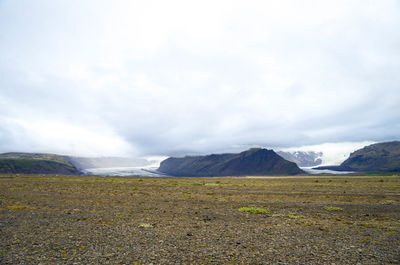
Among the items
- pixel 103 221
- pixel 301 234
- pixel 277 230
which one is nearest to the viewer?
pixel 301 234

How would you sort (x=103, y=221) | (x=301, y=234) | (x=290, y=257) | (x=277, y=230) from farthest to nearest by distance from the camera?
1. (x=103, y=221)
2. (x=277, y=230)
3. (x=301, y=234)
4. (x=290, y=257)

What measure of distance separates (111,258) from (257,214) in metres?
14.2

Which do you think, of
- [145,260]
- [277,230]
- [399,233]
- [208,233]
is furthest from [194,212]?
[399,233]

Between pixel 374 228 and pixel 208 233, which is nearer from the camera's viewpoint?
pixel 208 233

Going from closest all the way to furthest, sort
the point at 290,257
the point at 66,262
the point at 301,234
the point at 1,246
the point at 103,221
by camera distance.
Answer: the point at 66,262 → the point at 290,257 → the point at 1,246 → the point at 301,234 → the point at 103,221

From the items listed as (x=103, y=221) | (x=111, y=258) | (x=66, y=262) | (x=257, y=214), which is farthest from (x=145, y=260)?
(x=257, y=214)

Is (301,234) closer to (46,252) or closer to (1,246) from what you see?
(46,252)

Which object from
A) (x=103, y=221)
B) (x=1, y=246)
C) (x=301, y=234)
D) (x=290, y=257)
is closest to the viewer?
(x=290, y=257)

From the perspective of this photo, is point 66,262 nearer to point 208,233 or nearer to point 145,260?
point 145,260

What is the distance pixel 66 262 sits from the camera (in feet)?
30.5

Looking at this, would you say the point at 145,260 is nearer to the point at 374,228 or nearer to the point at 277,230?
the point at 277,230

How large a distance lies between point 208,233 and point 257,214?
313 inches

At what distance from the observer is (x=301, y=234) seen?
45.5 feet

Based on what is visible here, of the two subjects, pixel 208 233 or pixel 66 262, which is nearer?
pixel 66 262
